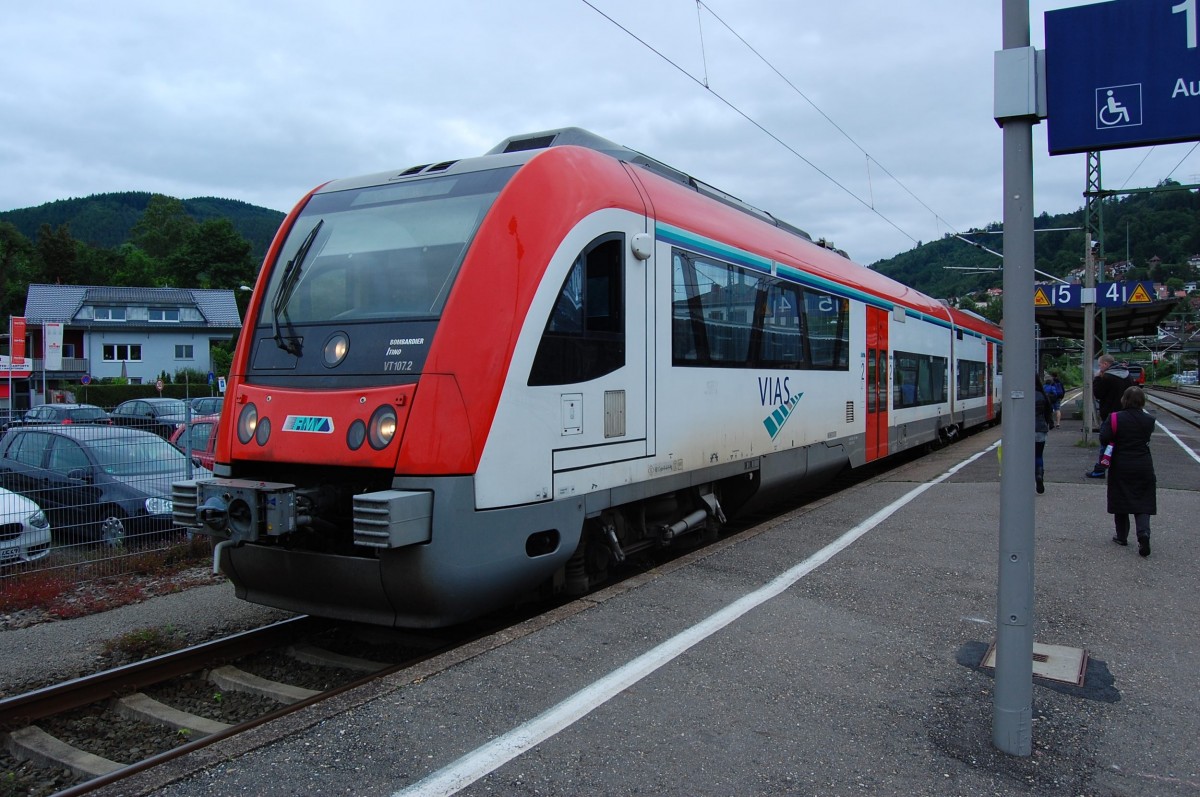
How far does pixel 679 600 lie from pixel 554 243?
2.48 meters

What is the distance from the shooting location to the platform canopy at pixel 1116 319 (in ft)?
61.8

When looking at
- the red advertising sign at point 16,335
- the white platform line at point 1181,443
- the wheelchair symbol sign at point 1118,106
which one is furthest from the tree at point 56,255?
the wheelchair symbol sign at point 1118,106

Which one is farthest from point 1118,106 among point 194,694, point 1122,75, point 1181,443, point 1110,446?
point 1181,443

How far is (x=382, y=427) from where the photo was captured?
4.65 metres

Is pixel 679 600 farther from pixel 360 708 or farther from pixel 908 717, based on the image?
pixel 360 708

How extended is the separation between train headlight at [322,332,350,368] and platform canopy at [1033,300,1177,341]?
15.9 metres

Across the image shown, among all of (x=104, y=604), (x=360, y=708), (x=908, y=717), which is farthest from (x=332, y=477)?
(x=908, y=717)

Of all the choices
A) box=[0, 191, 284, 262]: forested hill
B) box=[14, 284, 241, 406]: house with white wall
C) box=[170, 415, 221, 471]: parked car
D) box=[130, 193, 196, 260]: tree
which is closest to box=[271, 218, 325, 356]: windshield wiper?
box=[170, 415, 221, 471]: parked car

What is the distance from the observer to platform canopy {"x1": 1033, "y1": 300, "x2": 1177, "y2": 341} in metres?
18.8

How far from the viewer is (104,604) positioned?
21.6ft

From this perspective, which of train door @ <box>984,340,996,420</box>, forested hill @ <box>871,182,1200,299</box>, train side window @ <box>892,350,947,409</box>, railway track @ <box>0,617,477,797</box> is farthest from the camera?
forested hill @ <box>871,182,1200,299</box>

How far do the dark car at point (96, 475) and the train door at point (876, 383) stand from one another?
332 inches

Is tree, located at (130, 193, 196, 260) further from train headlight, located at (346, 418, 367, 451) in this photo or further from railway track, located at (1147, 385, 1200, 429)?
train headlight, located at (346, 418, 367, 451)

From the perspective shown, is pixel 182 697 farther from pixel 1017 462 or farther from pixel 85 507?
pixel 1017 462
